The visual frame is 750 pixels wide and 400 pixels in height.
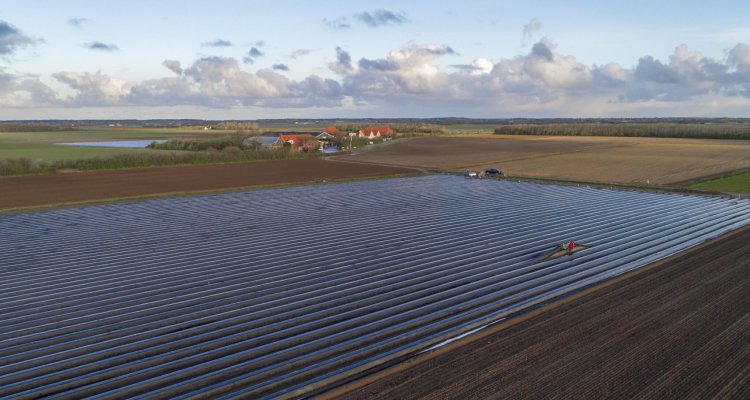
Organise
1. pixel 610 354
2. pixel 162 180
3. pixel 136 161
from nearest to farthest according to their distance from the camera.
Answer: pixel 610 354, pixel 162 180, pixel 136 161

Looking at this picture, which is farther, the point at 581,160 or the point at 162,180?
the point at 581,160

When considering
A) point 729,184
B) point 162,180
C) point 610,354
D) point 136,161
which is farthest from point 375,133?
point 610,354

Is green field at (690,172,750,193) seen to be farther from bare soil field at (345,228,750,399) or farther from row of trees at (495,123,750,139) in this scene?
row of trees at (495,123,750,139)

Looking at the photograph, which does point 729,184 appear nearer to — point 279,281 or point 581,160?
point 581,160

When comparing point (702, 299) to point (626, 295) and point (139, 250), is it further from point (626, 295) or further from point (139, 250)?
point (139, 250)

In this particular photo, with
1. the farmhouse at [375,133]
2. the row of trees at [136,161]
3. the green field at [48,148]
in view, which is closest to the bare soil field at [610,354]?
the row of trees at [136,161]

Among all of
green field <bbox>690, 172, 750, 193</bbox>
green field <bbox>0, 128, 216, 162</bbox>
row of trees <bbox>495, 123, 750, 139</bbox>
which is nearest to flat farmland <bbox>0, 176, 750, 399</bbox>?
green field <bbox>690, 172, 750, 193</bbox>
